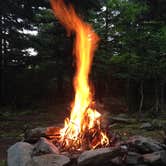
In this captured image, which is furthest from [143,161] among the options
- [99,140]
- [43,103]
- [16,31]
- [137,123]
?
[43,103]

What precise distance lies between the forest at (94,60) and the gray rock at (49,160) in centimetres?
1105

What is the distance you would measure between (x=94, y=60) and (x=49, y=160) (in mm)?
17210

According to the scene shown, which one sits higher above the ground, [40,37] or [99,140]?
[40,37]

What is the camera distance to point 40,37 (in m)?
26.5

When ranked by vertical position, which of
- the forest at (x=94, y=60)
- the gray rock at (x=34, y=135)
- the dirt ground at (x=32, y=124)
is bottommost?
the dirt ground at (x=32, y=124)

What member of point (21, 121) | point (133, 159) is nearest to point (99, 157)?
point (133, 159)

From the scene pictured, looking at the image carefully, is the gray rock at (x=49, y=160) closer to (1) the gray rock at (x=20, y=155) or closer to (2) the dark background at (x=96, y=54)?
(1) the gray rock at (x=20, y=155)

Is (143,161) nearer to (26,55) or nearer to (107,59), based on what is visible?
(107,59)

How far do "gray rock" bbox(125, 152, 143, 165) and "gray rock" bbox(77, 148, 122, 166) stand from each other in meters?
0.25

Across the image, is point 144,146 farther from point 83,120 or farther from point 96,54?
point 96,54

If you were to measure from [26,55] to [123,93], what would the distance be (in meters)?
8.06

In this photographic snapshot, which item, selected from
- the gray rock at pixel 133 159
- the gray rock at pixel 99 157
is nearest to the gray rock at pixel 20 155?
the gray rock at pixel 99 157

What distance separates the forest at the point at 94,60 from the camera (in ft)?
70.6

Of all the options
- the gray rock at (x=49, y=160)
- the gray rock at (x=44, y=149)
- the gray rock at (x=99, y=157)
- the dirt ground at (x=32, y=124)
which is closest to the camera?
the gray rock at (x=99, y=157)
